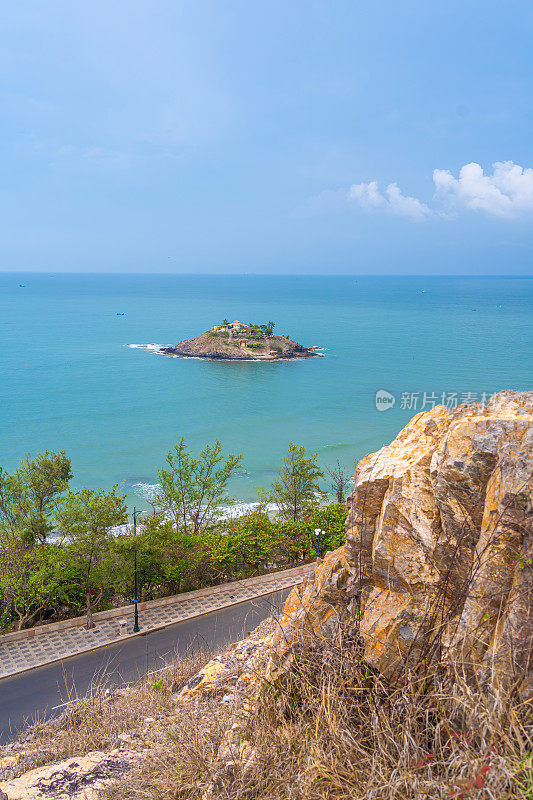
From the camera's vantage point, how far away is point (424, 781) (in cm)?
346

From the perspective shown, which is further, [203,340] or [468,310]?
[468,310]

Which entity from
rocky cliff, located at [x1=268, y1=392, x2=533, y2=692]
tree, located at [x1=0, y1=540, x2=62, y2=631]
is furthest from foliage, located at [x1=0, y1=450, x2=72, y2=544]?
rocky cliff, located at [x1=268, y1=392, x2=533, y2=692]

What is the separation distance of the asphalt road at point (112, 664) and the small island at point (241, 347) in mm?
65558

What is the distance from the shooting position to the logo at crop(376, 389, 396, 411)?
56816mm

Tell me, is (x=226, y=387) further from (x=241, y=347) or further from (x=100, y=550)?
(x=100, y=550)

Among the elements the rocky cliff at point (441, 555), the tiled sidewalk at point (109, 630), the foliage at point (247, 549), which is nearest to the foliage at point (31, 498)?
the tiled sidewalk at point (109, 630)

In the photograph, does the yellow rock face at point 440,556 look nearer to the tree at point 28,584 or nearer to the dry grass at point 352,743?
the dry grass at point 352,743

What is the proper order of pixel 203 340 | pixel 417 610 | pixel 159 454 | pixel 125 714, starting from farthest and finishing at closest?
pixel 203 340 → pixel 159 454 → pixel 125 714 → pixel 417 610

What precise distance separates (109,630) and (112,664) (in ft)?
7.41

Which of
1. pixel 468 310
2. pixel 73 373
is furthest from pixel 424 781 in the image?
pixel 468 310

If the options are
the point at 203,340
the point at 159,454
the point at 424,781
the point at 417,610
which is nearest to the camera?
the point at 424,781

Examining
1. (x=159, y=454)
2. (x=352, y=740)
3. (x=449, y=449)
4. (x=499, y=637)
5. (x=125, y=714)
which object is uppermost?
(x=449, y=449)

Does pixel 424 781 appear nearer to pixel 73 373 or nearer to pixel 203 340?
pixel 73 373

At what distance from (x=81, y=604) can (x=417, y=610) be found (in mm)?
16158
